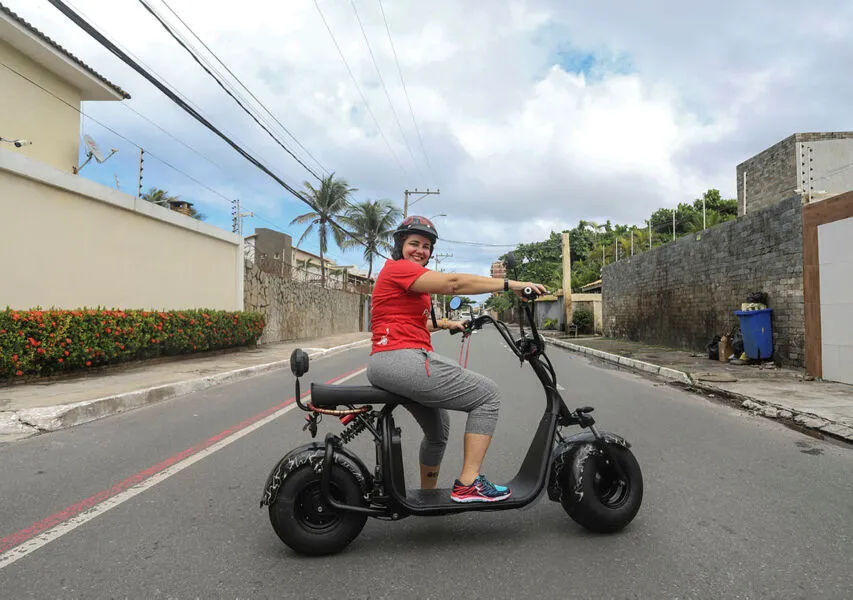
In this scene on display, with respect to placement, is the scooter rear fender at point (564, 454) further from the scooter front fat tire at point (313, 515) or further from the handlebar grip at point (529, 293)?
the scooter front fat tire at point (313, 515)

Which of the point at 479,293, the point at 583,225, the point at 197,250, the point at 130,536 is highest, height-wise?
the point at 583,225

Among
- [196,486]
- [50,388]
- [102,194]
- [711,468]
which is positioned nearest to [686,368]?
[711,468]

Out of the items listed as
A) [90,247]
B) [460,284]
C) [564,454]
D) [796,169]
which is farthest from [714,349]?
[90,247]

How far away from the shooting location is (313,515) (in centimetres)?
286

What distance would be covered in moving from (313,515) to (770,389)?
7.78 meters

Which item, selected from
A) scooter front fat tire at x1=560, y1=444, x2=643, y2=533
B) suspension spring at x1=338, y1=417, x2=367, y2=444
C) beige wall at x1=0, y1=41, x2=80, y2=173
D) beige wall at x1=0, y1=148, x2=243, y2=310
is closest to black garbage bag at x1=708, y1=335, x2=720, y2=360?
scooter front fat tire at x1=560, y1=444, x2=643, y2=533

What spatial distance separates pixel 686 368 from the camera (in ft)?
37.4

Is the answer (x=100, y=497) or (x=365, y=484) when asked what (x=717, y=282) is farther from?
(x=100, y=497)

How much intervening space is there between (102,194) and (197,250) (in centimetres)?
398

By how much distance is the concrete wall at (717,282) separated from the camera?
10867 millimetres

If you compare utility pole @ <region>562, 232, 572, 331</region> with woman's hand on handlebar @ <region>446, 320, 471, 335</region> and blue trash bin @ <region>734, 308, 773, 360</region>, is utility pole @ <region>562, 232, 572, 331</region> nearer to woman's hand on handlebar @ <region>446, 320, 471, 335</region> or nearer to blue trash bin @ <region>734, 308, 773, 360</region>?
blue trash bin @ <region>734, 308, 773, 360</region>

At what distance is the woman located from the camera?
2.82 m

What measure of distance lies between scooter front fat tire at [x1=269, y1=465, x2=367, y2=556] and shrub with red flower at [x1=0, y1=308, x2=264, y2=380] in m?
7.29

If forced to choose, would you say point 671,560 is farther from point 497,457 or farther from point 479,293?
point 497,457
